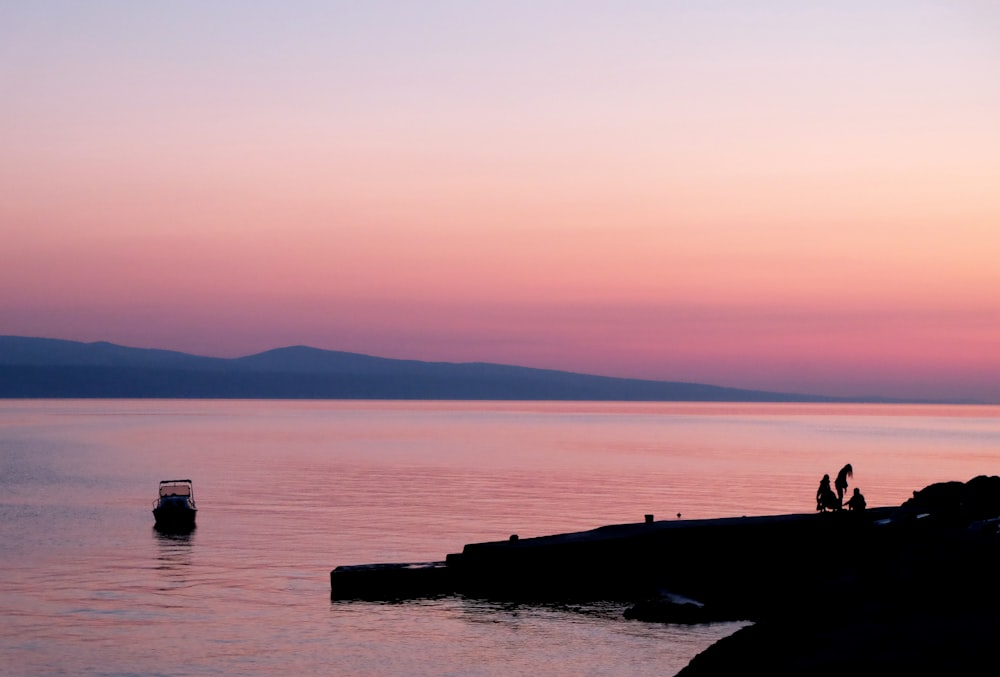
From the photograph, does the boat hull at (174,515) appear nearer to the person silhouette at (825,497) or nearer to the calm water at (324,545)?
the calm water at (324,545)

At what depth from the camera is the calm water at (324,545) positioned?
118ft

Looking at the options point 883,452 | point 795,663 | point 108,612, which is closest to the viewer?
point 795,663

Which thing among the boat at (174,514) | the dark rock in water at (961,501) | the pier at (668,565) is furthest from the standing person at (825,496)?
the boat at (174,514)

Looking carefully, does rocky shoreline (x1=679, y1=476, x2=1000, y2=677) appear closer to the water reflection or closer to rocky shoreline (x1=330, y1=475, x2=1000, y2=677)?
rocky shoreline (x1=330, y1=475, x2=1000, y2=677)

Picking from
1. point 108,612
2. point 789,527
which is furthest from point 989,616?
point 108,612

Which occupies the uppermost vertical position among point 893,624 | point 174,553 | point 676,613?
point 893,624

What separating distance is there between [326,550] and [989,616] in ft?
131

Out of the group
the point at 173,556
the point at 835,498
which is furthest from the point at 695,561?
the point at 173,556

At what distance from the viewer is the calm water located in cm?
3609

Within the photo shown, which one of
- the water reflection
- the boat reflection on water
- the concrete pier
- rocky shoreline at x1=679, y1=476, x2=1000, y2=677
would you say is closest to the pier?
the concrete pier

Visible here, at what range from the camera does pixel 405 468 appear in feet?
403

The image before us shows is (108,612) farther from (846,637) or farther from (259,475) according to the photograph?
(259,475)

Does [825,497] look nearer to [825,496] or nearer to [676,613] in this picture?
[825,496]

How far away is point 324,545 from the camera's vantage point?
5950cm
